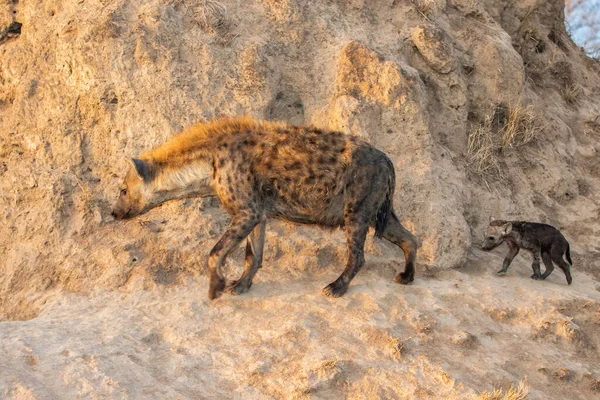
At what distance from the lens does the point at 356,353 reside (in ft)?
12.1

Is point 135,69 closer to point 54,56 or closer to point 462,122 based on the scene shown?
point 54,56

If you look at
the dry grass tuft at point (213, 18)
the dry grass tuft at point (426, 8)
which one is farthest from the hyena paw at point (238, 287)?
the dry grass tuft at point (426, 8)

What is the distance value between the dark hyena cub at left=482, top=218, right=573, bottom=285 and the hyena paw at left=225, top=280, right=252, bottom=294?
213 centimetres

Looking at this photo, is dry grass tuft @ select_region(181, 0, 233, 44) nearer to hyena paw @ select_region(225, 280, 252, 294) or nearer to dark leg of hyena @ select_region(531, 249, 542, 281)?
hyena paw @ select_region(225, 280, 252, 294)

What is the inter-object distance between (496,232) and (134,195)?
117 inches

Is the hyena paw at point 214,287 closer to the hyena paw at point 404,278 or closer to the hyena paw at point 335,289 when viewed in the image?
the hyena paw at point 335,289

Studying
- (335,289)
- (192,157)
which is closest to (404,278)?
(335,289)

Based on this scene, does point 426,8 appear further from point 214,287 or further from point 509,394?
point 509,394

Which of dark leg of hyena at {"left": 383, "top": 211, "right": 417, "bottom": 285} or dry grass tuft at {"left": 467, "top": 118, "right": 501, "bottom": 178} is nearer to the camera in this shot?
dark leg of hyena at {"left": 383, "top": 211, "right": 417, "bottom": 285}

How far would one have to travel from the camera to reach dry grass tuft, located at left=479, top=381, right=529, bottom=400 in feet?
10.8

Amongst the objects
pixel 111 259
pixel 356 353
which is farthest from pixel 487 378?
pixel 111 259

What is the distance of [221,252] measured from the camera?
4.27 meters

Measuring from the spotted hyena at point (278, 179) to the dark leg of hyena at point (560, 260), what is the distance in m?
1.35

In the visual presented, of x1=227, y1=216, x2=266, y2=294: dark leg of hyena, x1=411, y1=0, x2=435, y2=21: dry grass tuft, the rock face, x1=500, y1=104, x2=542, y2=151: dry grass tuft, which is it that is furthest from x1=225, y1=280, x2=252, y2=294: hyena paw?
x1=411, y1=0, x2=435, y2=21: dry grass tuft
